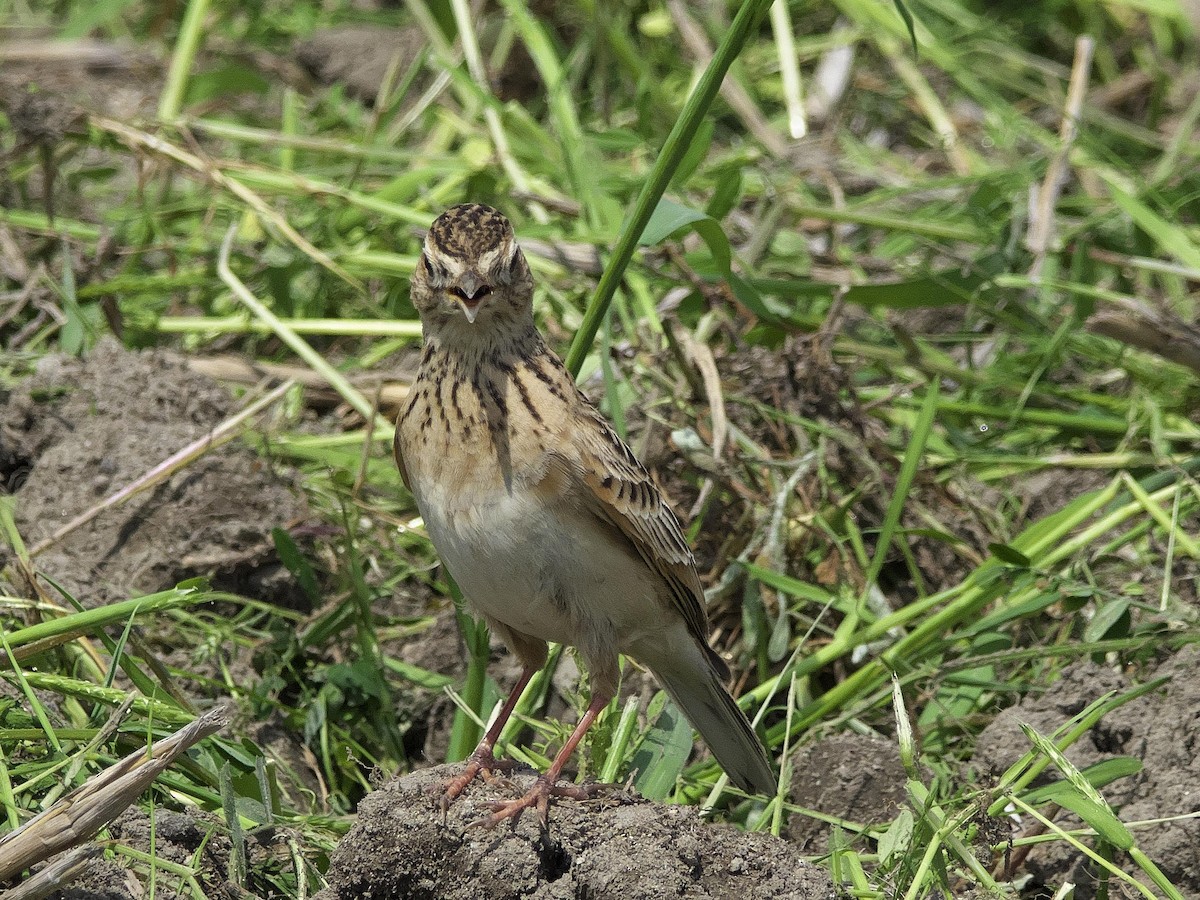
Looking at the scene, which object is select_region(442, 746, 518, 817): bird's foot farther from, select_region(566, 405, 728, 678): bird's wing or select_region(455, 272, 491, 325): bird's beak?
select_region(455, 272, 491, 325): bird's beak

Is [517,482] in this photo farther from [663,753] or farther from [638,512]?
[663,753]

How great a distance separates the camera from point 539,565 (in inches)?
164

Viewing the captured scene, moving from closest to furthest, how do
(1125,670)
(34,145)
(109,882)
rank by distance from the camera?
(109,882) → (1125,670) → (34,145)

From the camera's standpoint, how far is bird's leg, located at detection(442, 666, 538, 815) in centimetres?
399

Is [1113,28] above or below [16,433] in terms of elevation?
below

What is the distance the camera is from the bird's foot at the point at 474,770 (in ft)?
13.0

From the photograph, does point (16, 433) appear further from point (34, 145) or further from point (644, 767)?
point (644, 767)

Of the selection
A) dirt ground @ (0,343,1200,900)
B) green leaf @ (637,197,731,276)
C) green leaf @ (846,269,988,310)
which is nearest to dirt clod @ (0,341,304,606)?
dirt ground @ (0,343,1200,900)

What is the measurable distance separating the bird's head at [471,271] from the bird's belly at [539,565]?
0.53 metres

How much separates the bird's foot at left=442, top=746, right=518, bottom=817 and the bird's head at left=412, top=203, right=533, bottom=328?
1.20m

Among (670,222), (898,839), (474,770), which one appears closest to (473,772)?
(474,770)

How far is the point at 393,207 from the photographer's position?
273 inches

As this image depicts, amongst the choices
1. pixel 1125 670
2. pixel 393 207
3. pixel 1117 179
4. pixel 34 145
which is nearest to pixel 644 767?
pixel 1125 670

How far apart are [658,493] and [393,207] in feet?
9.45
